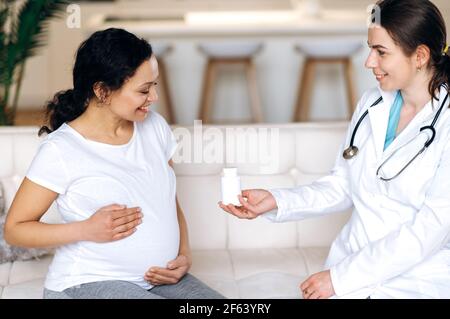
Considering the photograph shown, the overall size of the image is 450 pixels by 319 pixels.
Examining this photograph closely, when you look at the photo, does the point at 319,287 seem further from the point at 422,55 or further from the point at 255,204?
the point at 422,55

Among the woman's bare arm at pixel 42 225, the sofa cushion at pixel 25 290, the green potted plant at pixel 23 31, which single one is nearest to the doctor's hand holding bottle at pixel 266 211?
the woman's bare arm at pixel 42 225

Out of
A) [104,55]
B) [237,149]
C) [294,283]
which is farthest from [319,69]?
[104,55]

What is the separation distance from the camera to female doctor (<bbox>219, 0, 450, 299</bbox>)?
179 cm

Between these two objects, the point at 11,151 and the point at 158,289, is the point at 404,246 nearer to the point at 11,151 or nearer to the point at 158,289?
the point at 158,289

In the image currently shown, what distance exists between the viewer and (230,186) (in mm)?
1885

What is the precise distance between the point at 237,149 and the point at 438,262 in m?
0.92

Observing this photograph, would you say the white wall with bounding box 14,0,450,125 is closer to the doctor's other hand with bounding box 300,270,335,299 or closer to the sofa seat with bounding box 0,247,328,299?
the sofa seat with bounding box 0,247,328,299

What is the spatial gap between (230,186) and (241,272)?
1.82ft

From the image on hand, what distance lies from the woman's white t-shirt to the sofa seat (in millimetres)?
322

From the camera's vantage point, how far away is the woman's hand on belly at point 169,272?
1.94 meters

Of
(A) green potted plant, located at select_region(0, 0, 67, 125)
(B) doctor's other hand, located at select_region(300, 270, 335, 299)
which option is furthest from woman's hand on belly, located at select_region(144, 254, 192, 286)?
(A) green potted plant, located at select_region(0, 0, 67, 125)

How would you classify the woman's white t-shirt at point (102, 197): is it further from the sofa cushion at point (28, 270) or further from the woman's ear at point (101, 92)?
the sofa cushion at point (28, 270)

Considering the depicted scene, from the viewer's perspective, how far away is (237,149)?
257cm

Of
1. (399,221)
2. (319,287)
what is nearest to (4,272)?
(319,287)
